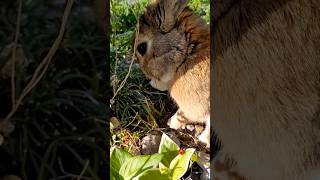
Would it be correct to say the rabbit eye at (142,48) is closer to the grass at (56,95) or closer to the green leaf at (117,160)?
the green leaf at (117,160)

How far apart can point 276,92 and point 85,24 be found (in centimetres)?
31

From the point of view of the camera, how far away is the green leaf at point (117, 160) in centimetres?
76

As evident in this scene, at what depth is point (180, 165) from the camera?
0.77m

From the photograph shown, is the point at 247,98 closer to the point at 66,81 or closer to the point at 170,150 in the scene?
the point at 170,150

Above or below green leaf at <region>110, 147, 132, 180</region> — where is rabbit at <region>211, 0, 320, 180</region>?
above

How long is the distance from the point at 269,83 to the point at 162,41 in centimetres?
25

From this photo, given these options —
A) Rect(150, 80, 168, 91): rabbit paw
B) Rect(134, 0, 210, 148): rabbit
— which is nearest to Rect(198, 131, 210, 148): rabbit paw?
Rect(134, 0, 210, 148): rabbit

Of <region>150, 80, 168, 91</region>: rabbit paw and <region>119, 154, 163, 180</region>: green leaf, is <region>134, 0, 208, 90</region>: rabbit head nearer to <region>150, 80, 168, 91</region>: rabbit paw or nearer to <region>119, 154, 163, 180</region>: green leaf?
<region>150, 80, 168, 91</region>: rabbit paw

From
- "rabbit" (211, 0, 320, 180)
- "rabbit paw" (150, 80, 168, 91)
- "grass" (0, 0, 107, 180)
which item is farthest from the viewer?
"rabbit paw" (150, 80, 168, 91)

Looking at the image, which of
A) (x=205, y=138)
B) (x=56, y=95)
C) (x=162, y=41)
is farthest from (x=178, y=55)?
(x=56, y=95)

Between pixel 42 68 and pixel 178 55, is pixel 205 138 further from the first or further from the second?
pixel 42 68

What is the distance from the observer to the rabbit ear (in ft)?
2.69

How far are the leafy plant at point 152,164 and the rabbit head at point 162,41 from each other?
0.15 metres

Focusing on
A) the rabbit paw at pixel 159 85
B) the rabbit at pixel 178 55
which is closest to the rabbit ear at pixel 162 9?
the rabbit at pixel 178 55
